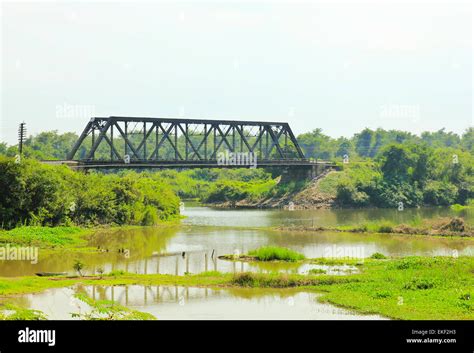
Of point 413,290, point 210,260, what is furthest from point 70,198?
point 413,290

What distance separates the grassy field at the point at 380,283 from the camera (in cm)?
2536

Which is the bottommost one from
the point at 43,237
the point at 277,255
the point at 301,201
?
the point at 277,255

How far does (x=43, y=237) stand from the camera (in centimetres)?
4459

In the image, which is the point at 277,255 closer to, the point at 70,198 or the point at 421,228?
the point at 421,228

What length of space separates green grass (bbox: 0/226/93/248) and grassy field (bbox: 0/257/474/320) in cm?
1157

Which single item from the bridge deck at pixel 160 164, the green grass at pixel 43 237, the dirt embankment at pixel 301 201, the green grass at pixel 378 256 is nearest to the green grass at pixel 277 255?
the green grass at pixel 378 256

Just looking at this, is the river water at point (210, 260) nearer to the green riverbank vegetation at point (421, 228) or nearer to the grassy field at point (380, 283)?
the grassy field at point (380, 283)

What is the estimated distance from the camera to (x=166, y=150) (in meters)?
142

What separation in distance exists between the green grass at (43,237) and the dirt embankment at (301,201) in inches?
1749

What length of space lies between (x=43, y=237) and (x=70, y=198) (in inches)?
301

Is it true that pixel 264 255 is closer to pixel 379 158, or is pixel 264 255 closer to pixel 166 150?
pixel 379 158
